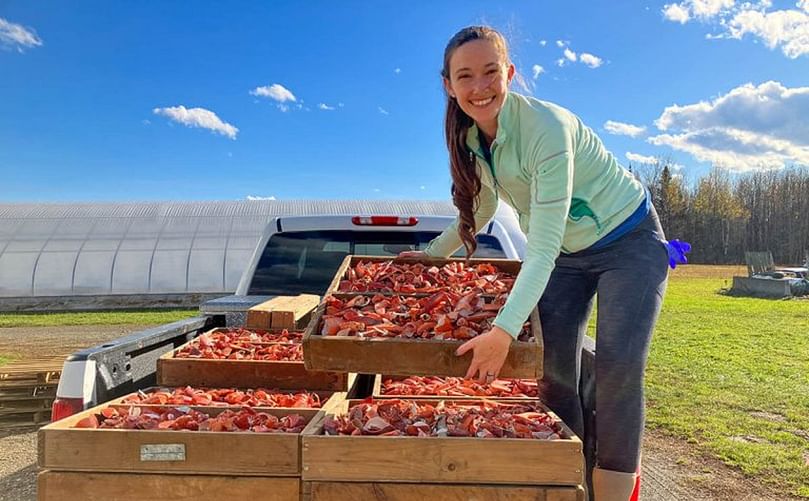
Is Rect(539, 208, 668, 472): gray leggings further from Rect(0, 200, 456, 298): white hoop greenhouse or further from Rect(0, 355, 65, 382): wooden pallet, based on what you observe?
Rect(0, 200, 456, 298): white hoop greenhouse

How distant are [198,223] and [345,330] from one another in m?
23.7

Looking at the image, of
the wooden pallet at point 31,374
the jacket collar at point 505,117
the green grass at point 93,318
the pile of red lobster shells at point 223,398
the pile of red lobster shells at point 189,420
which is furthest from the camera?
the green grass at point 93,318

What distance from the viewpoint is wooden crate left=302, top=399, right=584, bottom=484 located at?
2037mm

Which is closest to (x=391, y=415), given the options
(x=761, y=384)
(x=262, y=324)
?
(x=262, y=324)

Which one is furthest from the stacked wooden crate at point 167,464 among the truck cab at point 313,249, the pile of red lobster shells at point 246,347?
the truck cab at point 313,249

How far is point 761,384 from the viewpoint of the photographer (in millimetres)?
9391

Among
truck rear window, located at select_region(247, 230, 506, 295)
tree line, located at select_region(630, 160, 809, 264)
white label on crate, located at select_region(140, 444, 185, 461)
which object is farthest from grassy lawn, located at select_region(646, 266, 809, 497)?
tree line, located at select_region(630, 160, 809, 264)

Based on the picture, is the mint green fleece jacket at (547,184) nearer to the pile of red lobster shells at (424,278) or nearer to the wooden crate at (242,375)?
the pile of red lobster shells at (424,278)

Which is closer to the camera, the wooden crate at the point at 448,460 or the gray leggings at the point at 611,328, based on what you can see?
the wooden crate at the point at 448,460

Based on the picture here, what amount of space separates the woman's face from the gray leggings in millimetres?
771

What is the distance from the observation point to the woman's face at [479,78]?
2.33m

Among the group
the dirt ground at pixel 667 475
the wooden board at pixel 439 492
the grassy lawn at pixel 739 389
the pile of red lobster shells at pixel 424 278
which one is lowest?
the dirt ground at pixel 667 475

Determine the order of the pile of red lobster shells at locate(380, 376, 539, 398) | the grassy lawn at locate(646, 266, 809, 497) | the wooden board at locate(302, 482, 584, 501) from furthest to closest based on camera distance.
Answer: the grassy lawn at locate(646, 266, 809, 497) < the pile of red lobster shells at locate(380, 376, 539, 398) < the wooden board at locate(302, 482, 584, 501)

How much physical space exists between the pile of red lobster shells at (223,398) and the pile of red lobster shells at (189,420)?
0.16 meters
